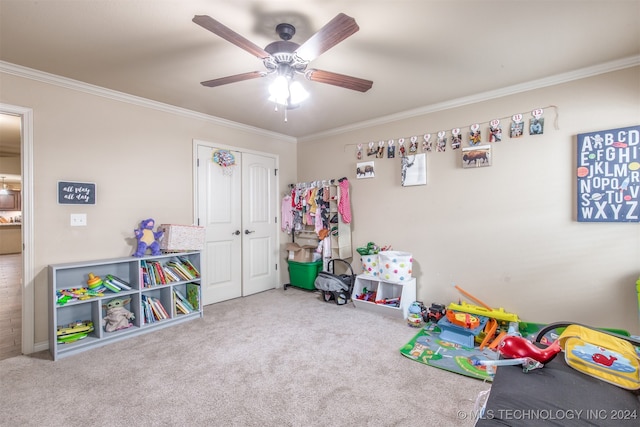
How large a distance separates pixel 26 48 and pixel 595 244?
16.3ft

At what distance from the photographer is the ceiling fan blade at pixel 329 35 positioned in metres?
1.46

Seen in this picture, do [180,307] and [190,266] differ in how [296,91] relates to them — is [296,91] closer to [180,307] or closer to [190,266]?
[190,266]

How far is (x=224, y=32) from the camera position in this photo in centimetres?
157

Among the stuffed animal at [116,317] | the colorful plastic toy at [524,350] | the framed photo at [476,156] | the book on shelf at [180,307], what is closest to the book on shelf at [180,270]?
the book on shelf at [180,307]

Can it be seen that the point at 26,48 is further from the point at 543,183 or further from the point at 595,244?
the point at 595,244

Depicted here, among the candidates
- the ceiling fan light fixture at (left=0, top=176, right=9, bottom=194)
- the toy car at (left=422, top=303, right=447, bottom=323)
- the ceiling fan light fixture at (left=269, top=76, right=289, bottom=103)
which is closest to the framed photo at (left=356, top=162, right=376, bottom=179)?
the toy car at (left=422, top=303, right=447, bottom=323)

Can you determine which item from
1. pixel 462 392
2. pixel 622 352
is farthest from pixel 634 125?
pixel 462 392

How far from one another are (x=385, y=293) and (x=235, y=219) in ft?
7.49

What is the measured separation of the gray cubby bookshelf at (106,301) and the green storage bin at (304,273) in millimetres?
1512

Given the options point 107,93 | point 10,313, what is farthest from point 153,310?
point 107,93

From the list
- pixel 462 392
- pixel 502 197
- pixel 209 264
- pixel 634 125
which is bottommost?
pixel 462 392

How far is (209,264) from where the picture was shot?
153 inches

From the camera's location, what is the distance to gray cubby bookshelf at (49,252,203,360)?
2566 millimetres

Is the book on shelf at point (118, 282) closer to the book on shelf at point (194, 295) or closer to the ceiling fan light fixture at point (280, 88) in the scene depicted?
the book on shelf at point (194, 295)
